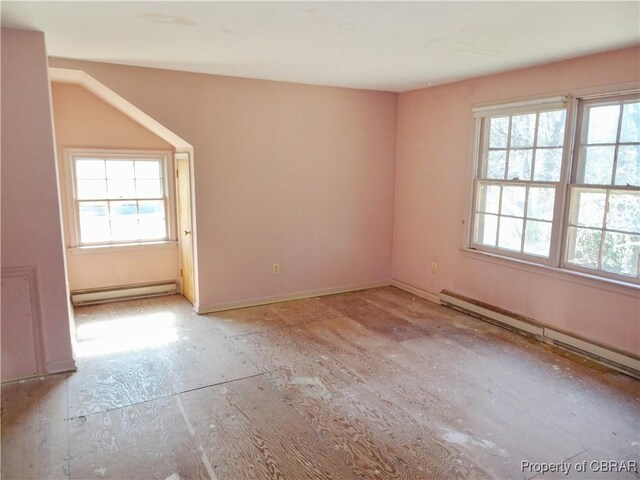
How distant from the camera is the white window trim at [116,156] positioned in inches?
→ 177

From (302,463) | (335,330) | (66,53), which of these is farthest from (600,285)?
(66,53)

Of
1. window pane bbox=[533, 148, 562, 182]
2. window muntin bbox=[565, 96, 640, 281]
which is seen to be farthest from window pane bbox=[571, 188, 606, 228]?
window pane bbox=[533, 148, 562, 182]

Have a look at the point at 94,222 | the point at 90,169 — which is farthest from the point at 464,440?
the point at 90,169

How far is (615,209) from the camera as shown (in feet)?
10.8

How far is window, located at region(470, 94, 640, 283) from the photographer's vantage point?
3213 mm

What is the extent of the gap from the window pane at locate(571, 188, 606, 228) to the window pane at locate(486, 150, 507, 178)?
75 centimetres

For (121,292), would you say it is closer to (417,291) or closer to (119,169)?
(119,169)

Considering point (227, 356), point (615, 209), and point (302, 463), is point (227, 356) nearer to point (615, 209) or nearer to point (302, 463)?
point (302, 463)

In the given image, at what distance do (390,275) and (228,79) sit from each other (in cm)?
307

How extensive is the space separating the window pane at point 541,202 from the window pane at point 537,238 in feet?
0.23

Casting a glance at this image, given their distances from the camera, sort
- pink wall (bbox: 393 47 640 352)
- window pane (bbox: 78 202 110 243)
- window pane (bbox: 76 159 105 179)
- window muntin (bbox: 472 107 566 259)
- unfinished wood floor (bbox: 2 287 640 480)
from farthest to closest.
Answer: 1. window pane (bbox: 78 202 110 243)
2. window pane (bbox: 76 159 105 179)
3. window muntin (bbox: 472 107 566 259)
4. pink wall (bbox: 393 47 640 352)
5. unfinished wood floor (bbox: 2 287 640 480)

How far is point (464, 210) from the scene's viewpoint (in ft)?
14.7

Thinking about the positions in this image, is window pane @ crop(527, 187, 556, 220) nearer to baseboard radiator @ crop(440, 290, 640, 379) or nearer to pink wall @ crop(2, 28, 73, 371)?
baseboard radiator @ crop(440, 290, 640, 379)

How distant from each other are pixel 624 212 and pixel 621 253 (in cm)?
32
